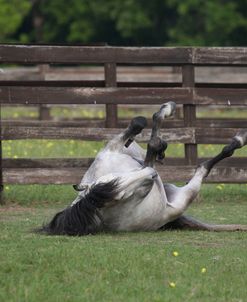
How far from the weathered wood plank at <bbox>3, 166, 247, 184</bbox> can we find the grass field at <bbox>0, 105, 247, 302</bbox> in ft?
4.99

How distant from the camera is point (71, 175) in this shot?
11312 millimetres

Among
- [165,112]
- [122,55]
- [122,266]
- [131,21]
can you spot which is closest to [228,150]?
[165,112]

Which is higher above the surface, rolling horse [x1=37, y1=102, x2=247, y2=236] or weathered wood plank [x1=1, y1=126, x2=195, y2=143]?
weathered wood plank [x1=1, y1=126, x2=195, y2=143]

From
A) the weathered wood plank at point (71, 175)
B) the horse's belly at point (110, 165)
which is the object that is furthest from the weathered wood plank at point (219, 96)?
the horse's belly at point (110, 165)

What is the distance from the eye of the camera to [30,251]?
7.77m

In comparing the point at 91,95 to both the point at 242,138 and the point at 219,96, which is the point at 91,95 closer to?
the point at 219,96

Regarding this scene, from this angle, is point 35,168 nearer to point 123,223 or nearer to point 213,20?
point 123,223

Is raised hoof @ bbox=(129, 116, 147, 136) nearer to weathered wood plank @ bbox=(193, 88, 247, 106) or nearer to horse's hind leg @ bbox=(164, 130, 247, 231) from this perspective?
horse's hind leg @ bbox=(164, 130, 247, 231)

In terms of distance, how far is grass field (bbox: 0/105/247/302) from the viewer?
6.82m

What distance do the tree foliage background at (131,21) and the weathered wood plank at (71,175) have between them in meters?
30.3

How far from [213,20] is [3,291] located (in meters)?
35.5

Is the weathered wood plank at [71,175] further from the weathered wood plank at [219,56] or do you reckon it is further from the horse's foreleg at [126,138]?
the horse's foreleg at [126,138]

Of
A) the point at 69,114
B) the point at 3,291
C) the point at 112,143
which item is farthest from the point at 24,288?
the point at 69,114

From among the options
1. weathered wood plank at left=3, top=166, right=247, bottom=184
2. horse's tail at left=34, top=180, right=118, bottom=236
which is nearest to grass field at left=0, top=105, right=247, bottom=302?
horse's tail at left=34, top=180, right=118, bottom=236
